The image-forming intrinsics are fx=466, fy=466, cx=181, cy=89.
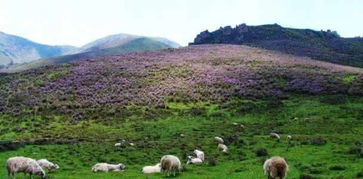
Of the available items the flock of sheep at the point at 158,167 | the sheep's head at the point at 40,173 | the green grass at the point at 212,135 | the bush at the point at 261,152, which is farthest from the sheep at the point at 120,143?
the sheep's head at the point at 40,173

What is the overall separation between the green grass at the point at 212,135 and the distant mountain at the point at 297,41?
63.1m

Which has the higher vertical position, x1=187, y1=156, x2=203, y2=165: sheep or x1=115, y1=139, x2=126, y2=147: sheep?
x1=187, y1=156, x2=203, y2=165: sheep

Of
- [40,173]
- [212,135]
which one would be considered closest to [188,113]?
[212,135]

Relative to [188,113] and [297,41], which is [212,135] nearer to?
[188,113]

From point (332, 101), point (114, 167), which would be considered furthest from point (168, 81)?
point (114, 167)

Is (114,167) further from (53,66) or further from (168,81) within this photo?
(53,66)

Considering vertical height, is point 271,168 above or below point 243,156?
above

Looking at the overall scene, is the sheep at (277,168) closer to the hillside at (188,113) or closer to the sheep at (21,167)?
the hillside at (188,113)

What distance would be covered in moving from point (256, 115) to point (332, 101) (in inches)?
535

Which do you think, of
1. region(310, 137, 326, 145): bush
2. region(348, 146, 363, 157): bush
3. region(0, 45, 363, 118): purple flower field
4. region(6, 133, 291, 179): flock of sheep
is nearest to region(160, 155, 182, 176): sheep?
region(6, 133, 291, 179): flock of sheep

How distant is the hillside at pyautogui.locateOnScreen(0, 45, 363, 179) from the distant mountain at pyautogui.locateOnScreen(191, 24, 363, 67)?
73.9 feet

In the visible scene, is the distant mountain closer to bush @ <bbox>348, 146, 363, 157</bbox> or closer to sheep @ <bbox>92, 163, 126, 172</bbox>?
bush @ <bbox>348, 146, 363, 157</bbox>

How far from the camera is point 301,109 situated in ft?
224

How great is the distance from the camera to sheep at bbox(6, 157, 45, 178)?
1137 inches
